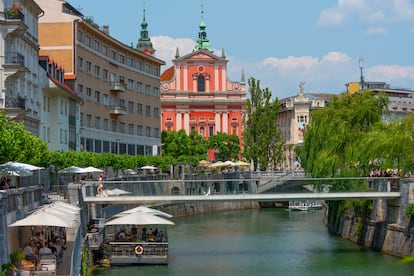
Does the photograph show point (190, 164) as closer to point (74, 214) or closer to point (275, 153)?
point (275, 153)

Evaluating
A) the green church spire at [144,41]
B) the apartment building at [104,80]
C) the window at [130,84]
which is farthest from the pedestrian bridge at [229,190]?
the green church spire at [144,41]

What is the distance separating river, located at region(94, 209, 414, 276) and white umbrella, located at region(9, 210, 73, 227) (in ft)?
32.6

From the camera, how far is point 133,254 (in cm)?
4544

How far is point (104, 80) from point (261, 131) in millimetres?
25063

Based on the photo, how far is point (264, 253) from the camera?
2061 inches

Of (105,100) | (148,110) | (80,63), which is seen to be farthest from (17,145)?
(148,110)

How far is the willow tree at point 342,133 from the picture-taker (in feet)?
198

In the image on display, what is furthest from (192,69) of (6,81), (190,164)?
(6,81)

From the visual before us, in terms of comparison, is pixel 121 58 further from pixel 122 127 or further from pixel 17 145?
pixel 17 145

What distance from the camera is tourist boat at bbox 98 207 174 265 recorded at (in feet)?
149

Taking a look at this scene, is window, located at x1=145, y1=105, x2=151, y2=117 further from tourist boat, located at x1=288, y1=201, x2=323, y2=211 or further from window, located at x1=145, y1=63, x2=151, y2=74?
tourist boat, located at x1=288, y1=201, x2=323, y2=211

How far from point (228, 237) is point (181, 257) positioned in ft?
52.3

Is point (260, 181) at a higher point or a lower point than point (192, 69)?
lower

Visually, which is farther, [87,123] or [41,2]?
[87,123]
